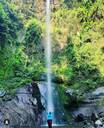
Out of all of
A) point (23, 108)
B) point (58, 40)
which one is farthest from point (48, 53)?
point (23, 108)

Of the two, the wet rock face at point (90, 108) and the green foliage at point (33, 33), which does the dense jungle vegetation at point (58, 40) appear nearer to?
the green foliage at point (33, 33)

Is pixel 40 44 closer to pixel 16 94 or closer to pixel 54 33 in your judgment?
pixel 54 33

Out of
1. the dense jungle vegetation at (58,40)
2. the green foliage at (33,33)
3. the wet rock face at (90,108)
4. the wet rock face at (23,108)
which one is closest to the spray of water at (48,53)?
the dense jungle vegetation at (58,40)

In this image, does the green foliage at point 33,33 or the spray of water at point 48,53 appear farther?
the green foliage at point 33,33

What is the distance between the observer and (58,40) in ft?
139

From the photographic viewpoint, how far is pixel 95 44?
1598 inches

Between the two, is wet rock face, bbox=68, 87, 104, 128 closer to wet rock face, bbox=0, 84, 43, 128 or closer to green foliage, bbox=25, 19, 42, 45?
wet rock face, bbox=0, 84, 43, 128

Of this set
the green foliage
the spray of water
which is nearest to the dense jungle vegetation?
the green foliage

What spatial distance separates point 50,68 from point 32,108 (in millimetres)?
8431

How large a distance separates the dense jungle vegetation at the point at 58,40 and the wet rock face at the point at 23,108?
14.7 ft

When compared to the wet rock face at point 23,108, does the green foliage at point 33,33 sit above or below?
above

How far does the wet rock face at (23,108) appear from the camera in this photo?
96.4 feet

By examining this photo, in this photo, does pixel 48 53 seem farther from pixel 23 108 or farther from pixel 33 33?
Answer: pixel 23 108

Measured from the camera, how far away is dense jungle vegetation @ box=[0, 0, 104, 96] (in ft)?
125
